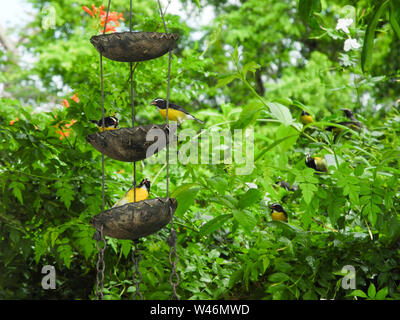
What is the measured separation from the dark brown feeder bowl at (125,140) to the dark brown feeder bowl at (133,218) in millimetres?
109

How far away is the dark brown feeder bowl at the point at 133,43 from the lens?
91 cm

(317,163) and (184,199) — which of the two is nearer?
(184,199)

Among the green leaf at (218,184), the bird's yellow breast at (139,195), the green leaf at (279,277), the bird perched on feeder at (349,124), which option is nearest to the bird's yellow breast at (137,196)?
the bird's yellow breast at (139,195)

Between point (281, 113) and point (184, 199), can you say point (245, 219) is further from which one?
point (281, 113)

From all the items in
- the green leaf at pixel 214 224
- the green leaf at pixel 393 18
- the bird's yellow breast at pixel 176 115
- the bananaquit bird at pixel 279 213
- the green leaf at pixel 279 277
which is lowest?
the green leaf at pixel 279 277

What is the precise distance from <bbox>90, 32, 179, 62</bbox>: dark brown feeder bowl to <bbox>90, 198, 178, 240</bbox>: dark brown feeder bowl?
0.98ft

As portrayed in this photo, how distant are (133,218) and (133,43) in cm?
34

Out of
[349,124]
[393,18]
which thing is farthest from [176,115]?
[349,124]

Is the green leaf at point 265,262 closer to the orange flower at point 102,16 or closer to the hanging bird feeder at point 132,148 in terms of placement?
the hanging bird feeder at point 132,148

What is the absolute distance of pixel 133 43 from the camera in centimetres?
91

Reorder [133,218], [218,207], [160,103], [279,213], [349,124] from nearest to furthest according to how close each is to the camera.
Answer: [133,218]
[160,103]
[279,213]
[218,207]
[349,124]

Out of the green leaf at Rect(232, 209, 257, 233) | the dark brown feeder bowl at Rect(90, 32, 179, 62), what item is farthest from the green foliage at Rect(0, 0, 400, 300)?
the dark brown feeder bowl at Rect(90, 32, 179, 62)
